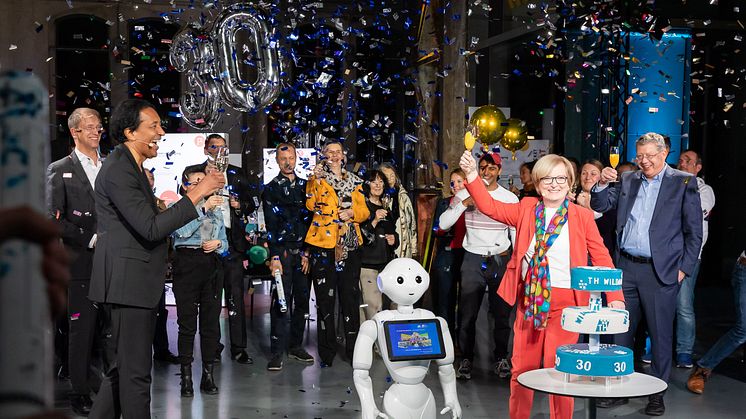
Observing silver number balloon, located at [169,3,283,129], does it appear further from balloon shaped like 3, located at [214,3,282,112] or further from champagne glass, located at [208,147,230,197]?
champagne glass, located at [208,147,230,197]

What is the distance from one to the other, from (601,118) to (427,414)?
590 cm

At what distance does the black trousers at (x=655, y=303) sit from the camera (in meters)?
5.34

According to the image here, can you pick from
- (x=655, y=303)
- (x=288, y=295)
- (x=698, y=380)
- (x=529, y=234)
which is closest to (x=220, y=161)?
(x=288, y=295)

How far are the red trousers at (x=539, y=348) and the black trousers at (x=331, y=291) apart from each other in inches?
92.8

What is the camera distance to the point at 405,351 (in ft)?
13.8

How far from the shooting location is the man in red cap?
6.36 metres

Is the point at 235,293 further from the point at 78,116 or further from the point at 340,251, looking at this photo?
the point at 78,116

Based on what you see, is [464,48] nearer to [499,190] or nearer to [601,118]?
[601,118]

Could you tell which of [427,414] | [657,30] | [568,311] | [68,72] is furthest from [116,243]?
[68,72]

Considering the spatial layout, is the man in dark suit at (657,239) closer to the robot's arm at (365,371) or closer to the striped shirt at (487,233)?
the striped shirt at (487,233)

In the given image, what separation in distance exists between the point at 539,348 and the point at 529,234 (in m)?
0.59

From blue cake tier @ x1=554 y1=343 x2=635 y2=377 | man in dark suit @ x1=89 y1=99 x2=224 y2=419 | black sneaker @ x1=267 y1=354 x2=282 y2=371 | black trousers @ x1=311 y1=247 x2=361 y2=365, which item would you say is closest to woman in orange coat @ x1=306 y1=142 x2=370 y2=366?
black trousers @ x1=311 y1=247 x2=361 y2=365

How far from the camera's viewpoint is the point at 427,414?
4.21 metres

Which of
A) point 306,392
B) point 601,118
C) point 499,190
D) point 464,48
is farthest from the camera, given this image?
point 464,48
